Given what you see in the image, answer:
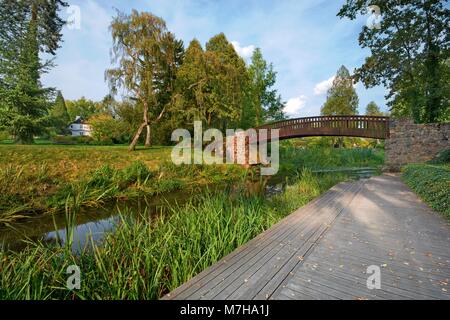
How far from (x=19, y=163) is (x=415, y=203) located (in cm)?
1408

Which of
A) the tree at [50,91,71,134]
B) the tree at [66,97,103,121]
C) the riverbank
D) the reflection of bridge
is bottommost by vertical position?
the riverbank

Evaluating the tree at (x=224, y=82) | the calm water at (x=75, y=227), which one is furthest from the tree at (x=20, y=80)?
the tree at (x=224, y=82)

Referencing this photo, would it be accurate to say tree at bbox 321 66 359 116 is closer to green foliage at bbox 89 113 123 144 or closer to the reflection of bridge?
the reflection of bridge

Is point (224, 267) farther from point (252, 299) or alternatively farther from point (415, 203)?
point (415, 203)

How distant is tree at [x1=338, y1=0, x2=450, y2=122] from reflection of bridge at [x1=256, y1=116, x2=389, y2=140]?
3445 millimetres

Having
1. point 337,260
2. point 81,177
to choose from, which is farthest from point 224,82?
point 337,260

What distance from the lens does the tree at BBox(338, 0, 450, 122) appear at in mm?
12984

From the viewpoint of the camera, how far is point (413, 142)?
11.8 metres

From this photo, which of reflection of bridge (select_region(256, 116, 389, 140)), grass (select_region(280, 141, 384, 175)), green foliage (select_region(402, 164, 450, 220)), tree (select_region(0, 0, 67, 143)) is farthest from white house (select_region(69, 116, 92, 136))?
green foliage (select_region(402, 164, 450, 220))

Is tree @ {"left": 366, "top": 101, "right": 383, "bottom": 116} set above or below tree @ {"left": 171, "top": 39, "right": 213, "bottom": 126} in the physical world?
above

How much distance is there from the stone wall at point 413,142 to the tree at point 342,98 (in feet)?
71.2

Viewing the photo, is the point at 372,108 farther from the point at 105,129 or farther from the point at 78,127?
the point at 78,127

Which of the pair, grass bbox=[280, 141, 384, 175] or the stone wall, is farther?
grass bbox=[280, 141, 384, 175]
